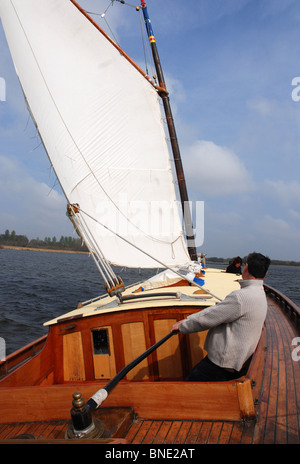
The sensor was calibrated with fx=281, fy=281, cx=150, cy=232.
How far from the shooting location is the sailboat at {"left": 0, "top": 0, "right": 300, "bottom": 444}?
3074 millimetres

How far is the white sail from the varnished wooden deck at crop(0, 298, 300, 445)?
5498mm

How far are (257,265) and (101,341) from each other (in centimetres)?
399

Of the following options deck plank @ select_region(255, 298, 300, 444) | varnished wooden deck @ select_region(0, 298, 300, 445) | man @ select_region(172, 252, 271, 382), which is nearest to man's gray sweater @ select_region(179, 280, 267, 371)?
man @ select_region(172, 252, 271, 382)

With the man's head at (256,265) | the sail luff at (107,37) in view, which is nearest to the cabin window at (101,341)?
the man's head at (256,265)

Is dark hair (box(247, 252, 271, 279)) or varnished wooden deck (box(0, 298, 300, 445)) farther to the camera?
dark hair (box(247, 252, 271, 279))

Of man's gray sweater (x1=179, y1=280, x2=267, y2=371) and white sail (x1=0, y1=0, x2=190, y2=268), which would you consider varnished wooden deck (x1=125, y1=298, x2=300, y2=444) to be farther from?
white sail (x1=0, y1=0, x2=190, y2=268)

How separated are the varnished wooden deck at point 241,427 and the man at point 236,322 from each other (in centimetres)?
41

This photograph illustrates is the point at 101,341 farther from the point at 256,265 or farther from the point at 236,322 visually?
the point at 256,265

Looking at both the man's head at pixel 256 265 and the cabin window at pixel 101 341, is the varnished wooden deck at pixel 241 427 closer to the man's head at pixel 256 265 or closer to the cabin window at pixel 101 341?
the man's head at pixel 256 265

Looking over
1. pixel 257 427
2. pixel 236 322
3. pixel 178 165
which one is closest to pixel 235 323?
pixel 236 322

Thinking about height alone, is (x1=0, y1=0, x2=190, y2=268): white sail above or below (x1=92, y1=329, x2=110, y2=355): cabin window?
above

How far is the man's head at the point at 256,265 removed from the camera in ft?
10.4

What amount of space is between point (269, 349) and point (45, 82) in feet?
32.9

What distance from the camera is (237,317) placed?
3.12m
